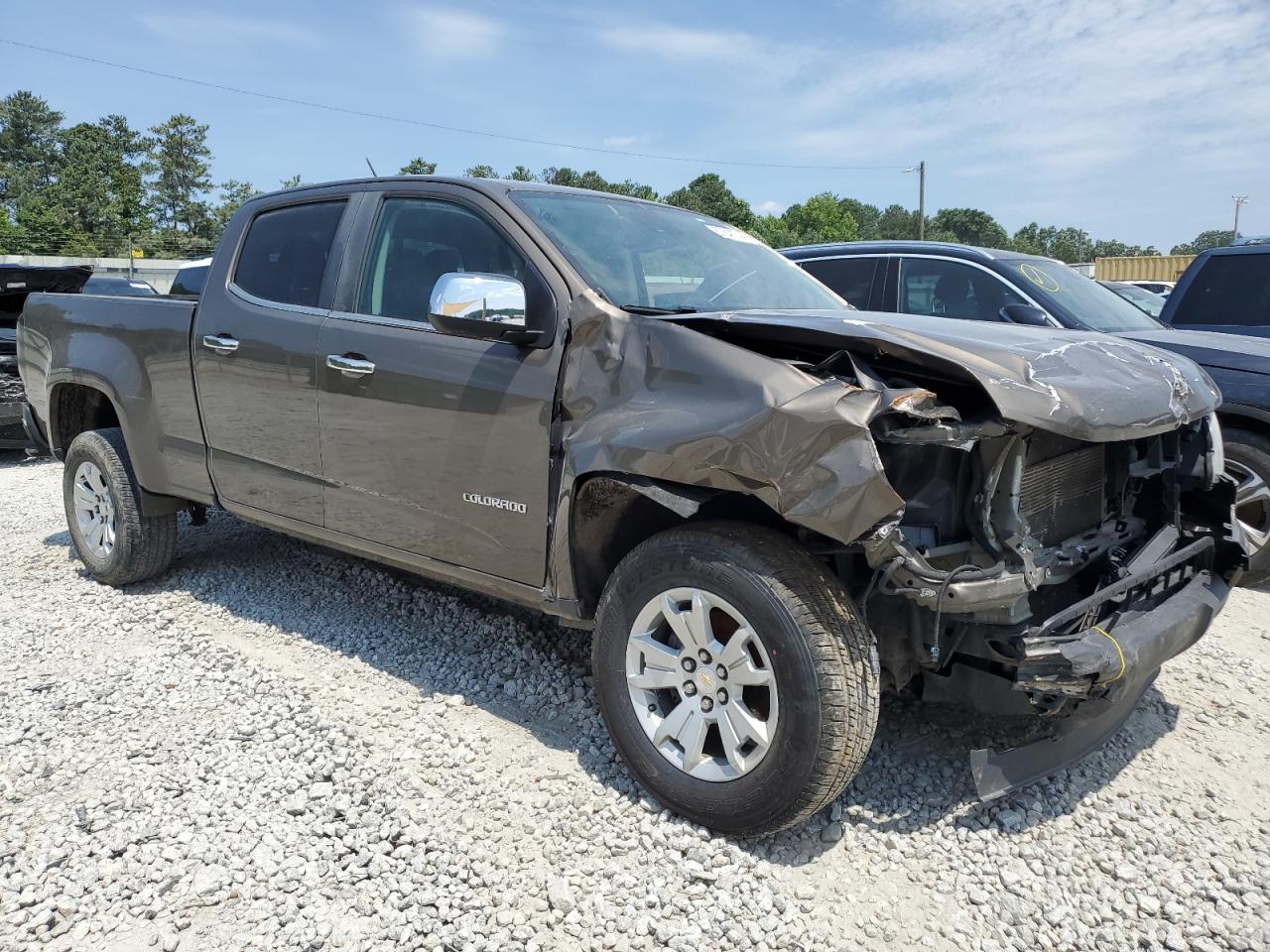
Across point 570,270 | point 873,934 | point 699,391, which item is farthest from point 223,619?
point 873,934

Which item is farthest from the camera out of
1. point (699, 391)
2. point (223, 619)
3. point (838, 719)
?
point (223, 619)

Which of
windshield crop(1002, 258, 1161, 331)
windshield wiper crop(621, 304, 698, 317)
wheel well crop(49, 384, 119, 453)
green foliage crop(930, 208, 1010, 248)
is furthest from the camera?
green foliage crop(930, 208, 1010, 248)

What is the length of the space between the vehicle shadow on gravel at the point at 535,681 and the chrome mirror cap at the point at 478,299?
1489 mm

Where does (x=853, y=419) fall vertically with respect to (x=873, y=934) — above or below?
above

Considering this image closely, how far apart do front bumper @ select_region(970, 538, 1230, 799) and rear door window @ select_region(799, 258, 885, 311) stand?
3756 millimetres

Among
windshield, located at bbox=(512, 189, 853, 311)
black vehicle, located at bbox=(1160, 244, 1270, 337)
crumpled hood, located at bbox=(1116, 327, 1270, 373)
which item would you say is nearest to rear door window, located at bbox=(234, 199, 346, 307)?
windshield, located at bbox=(512, 189, 853, 311)

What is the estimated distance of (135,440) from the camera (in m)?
4.66

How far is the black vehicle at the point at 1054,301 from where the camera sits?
496cm

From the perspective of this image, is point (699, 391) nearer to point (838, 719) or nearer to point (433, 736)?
point (838, 719)

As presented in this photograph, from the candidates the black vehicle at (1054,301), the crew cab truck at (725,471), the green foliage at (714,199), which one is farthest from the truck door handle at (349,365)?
the green foliage at (714,199)

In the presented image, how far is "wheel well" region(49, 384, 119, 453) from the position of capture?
5.12 m

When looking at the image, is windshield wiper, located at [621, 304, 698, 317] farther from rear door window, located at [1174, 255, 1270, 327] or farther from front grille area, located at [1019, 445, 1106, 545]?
rear door window, located at [1174, 255, 1270, 327]

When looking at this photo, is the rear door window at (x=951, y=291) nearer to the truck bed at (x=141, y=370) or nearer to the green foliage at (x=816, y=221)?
the truck bed at (x=141, y=370)

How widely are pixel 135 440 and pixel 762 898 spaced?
3.86 metres
